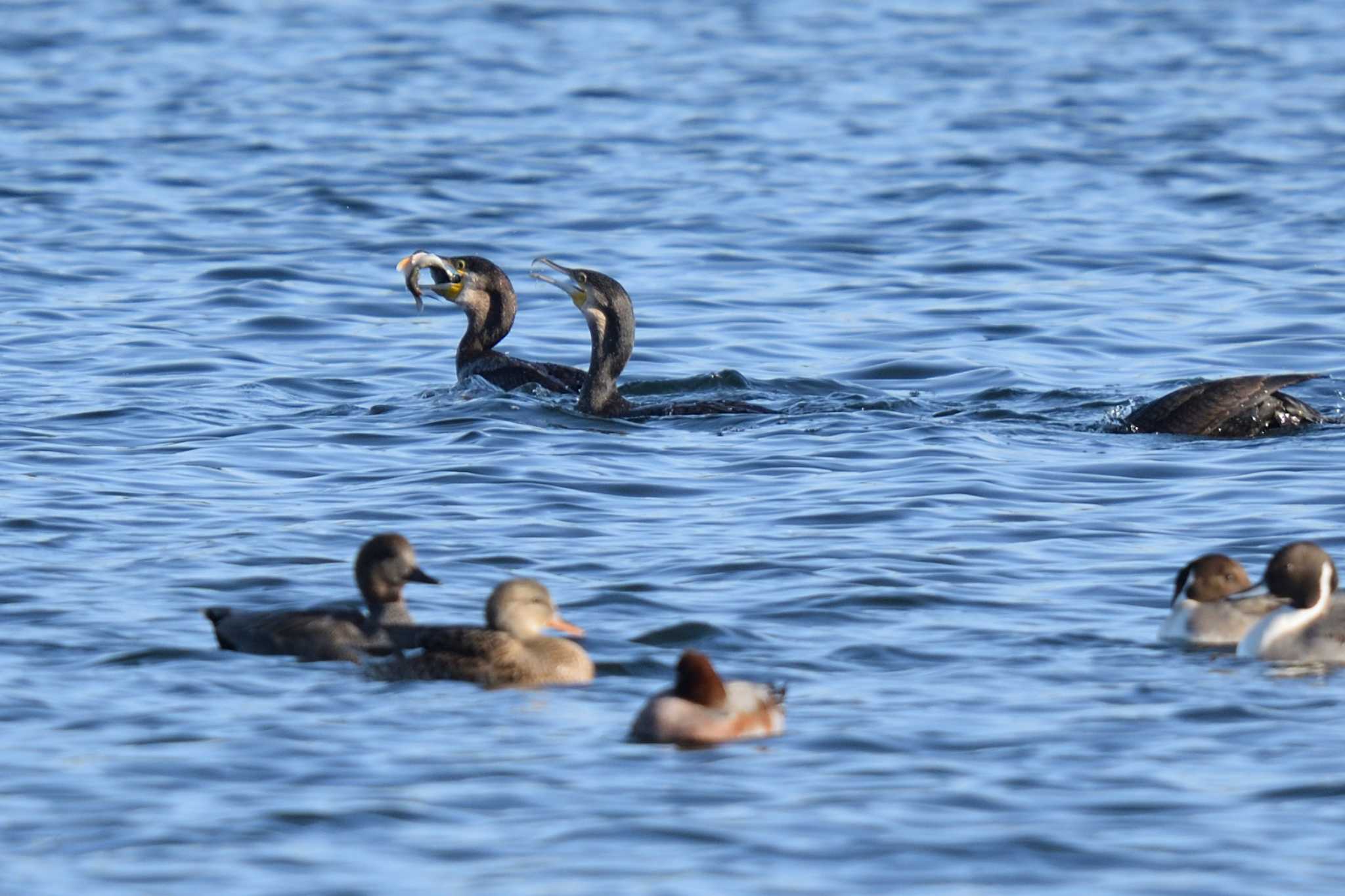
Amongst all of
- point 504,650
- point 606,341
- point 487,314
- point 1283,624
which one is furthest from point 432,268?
point 1283,624

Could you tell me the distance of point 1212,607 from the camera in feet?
30.6

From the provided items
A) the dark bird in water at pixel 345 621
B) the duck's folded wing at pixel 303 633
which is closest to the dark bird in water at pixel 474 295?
the dark bird in water at pixel 345 621

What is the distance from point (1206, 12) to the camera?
132ft

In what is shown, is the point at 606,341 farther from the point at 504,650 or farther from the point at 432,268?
the point at 504,650

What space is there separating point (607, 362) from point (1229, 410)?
393 cm

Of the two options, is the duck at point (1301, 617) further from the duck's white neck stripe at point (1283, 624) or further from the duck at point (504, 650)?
the duck at point (504, 650)

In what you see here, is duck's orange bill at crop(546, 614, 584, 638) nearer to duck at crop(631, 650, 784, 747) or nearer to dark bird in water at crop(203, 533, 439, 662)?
dark bird in water at crop(203, 533, 439, 662)

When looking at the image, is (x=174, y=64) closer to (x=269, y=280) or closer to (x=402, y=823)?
(x=269, y=280)

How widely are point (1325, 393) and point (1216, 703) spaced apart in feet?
23.5

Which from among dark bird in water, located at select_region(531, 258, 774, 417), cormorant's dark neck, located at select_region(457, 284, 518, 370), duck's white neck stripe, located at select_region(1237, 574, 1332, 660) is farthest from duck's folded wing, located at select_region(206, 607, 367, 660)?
cormorant's dark neck, located at select_region(457, 284, 518, 370)

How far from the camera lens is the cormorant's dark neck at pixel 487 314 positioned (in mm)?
16547

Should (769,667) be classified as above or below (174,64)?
below

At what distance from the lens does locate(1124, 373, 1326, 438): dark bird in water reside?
13.2 m

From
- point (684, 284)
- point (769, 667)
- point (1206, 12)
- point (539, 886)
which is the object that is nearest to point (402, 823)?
point (539, 886)
